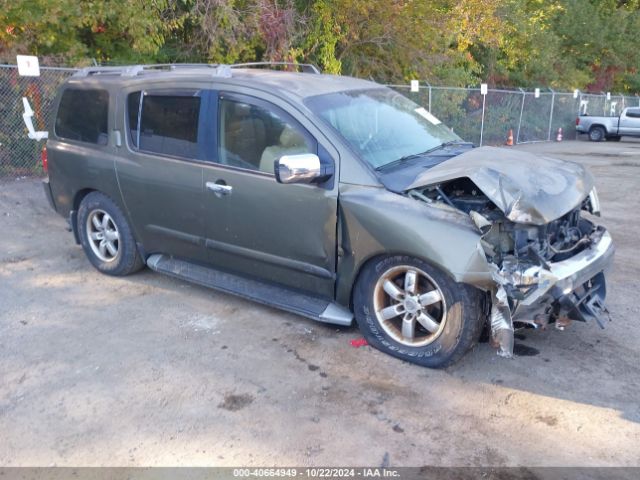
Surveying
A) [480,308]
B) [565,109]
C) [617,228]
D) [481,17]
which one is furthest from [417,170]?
[565,109]

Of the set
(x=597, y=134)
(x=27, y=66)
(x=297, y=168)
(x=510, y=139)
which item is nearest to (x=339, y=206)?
(x=297, y=168)

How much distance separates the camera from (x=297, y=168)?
397 cm

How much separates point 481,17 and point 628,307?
584 inches

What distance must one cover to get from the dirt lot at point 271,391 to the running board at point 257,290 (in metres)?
0.22

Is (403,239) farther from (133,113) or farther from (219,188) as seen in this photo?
(133,113)

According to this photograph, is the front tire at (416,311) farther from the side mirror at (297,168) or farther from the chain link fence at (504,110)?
the chain link fence at (504,110)

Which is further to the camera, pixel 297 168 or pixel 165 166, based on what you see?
pixel 165 166

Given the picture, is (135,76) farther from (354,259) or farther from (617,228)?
(617,228)

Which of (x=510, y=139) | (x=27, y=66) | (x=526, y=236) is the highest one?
(x=27, y=66)

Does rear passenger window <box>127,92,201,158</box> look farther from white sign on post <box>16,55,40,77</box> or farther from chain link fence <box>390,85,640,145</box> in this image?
chain link fence <box>390,85,640,145</box>

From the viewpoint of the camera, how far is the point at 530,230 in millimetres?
3838

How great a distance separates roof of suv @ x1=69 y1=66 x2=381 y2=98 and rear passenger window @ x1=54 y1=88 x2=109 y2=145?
0.20 metres

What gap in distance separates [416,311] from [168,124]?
262 centimetres

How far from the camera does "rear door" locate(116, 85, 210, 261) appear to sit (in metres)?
4.88
